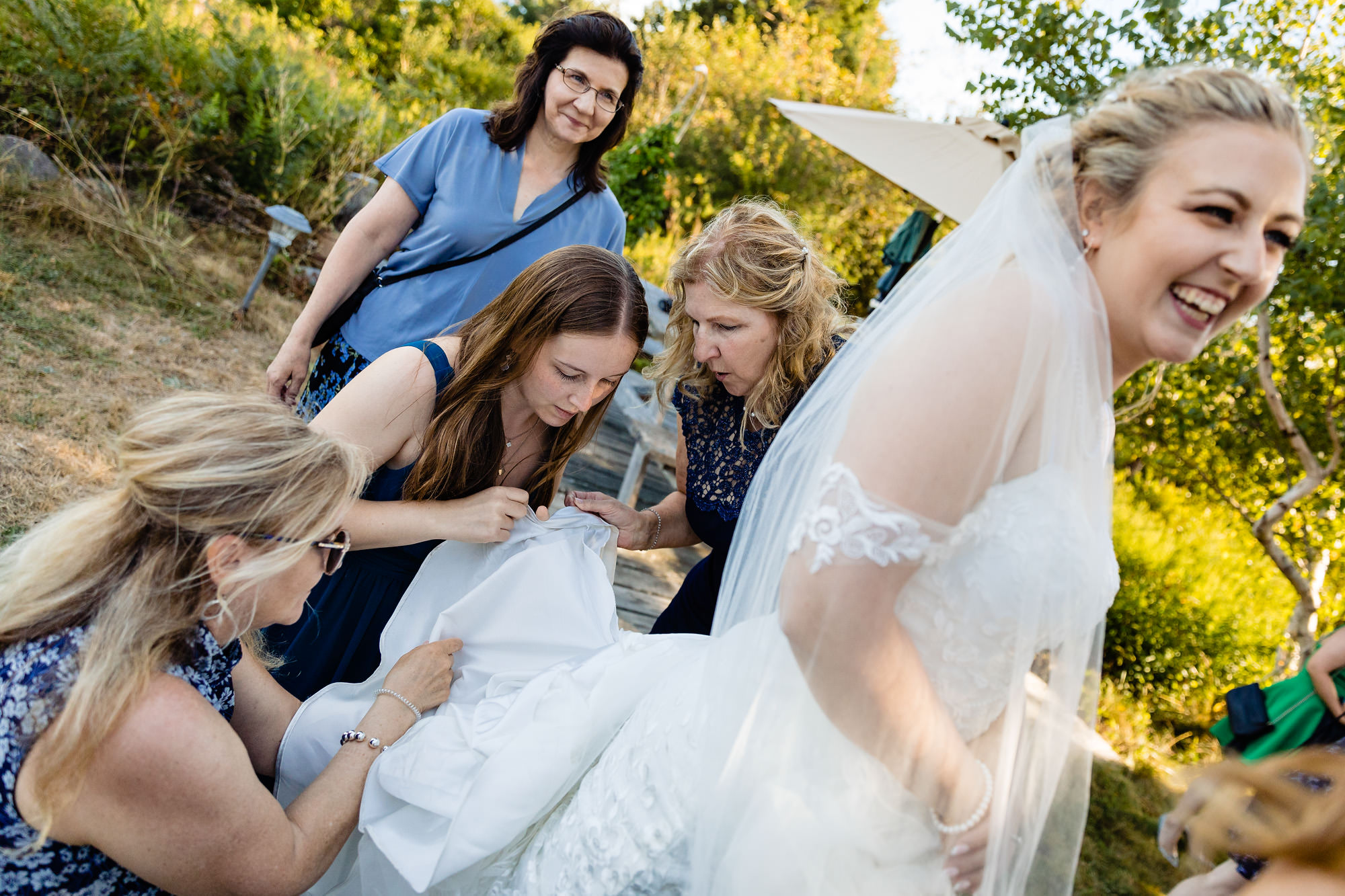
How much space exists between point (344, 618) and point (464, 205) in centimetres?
135

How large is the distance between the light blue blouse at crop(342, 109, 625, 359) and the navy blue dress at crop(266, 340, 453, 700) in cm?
66

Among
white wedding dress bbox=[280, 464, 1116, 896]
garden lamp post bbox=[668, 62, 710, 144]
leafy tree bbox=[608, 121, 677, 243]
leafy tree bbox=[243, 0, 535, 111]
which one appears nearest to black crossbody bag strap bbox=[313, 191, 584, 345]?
white wedding dress bbox=[280, 464, 1116, 896]

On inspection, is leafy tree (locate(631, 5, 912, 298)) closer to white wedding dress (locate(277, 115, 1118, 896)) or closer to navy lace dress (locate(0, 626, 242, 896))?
white wedding dress (locate(277, 115, 1118, 896))

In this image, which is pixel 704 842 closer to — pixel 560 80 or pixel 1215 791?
pixel 1215 791

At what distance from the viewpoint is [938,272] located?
4.78 feet

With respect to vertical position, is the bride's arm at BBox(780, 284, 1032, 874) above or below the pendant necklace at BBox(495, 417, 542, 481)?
above

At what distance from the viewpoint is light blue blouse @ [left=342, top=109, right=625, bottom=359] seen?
278cm

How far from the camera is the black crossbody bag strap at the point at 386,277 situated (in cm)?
279

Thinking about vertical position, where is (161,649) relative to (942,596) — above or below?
below

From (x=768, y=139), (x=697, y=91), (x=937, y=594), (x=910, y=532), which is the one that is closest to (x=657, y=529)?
(x=937, y=594)

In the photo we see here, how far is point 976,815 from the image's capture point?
50.2 inches

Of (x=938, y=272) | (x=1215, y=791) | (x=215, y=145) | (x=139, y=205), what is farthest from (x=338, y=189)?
(x=1215, y=791)

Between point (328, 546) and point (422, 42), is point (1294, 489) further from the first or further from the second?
point (422, 42)

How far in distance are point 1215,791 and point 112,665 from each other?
160 centimetres
